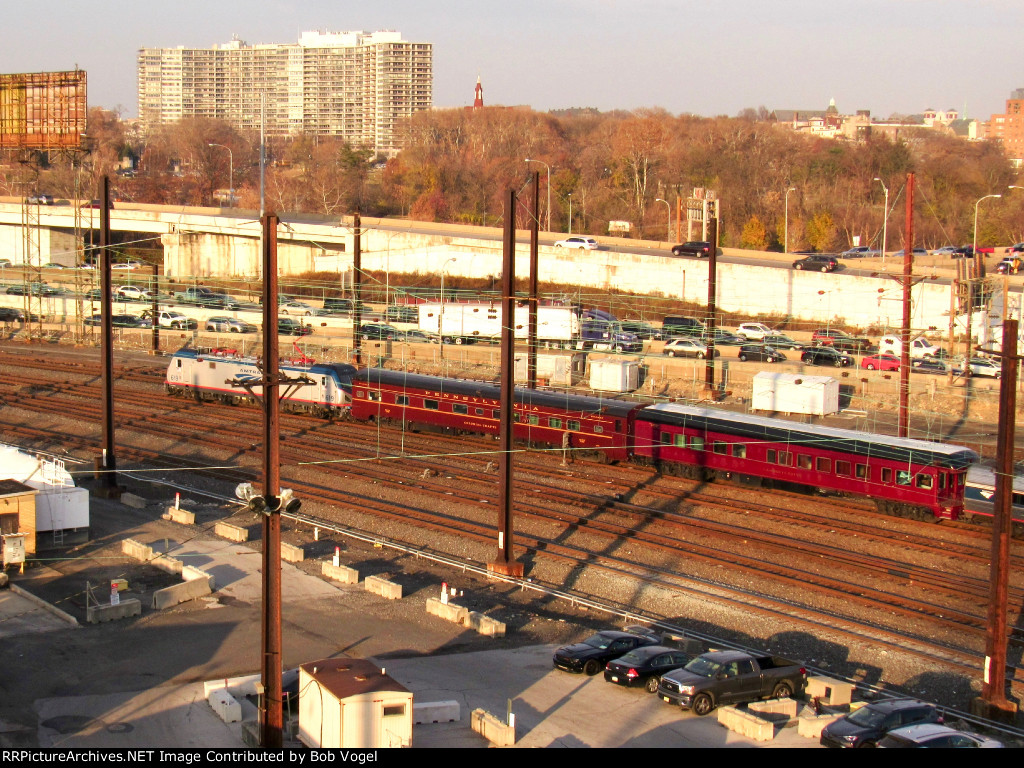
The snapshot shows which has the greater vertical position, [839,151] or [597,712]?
[839,151]

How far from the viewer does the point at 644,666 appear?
1334cm

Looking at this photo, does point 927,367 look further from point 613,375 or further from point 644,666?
point 644,666

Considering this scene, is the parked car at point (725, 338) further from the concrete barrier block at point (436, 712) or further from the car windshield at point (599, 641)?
the concrete barrier block at point (436, 712)

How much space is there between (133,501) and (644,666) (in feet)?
45.0

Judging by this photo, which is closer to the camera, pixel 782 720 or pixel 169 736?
pixel 169 736

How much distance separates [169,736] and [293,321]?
38.2 meters

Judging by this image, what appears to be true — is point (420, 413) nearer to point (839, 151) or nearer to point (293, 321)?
point (293, 321)

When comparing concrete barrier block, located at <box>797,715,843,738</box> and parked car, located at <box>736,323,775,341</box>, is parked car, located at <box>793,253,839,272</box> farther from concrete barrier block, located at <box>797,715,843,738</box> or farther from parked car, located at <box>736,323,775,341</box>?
concrete barrier block, located at <box>797,715,843,738</box>

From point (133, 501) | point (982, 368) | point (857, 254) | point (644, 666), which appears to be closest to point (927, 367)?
point (982, 368)

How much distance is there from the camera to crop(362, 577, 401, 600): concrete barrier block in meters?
17.0

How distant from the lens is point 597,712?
12648 mm

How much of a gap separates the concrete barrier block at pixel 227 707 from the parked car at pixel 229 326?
38715mm

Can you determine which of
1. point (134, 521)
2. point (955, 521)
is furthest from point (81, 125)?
point (955, 521)

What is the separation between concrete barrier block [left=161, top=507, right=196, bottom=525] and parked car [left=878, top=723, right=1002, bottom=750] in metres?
14.4
